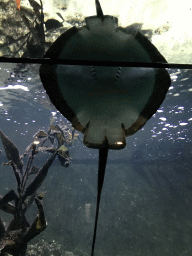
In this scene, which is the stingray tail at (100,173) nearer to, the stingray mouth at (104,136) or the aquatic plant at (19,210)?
the stingray mouth at (104,136)

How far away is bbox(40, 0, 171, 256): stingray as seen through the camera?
153 centimetres

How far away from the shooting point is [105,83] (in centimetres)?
176

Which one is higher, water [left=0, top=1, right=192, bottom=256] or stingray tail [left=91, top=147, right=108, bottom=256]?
stingray tail [left=91, top=147, right=108, bottom=256]

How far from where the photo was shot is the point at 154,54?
150cm

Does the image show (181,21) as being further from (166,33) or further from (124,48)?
(124,48)

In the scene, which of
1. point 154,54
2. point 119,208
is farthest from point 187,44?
point 119,208

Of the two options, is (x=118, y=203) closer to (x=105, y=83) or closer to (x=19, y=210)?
(x=19, y=210)

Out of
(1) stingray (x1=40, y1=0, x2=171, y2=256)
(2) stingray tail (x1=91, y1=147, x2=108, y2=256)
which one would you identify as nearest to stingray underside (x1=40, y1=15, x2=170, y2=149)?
(1) stingray (x1=40, y1=0, x2=171, y2=256)

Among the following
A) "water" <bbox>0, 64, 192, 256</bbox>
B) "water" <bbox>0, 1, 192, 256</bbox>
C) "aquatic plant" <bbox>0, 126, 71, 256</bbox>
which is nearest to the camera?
"aquatic plant" <bbox>0, 126, 71, 256</bbox>

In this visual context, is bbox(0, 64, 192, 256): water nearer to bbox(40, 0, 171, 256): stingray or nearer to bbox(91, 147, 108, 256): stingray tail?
bbox(40, 0, 171, 256): stingray

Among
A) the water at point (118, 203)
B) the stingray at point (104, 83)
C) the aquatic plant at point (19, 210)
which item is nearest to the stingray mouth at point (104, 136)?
the stingray at point (104, 83)

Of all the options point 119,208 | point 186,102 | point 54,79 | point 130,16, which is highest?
point 130,16

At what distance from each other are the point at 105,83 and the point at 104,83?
1 cm

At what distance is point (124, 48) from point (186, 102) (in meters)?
14.9
